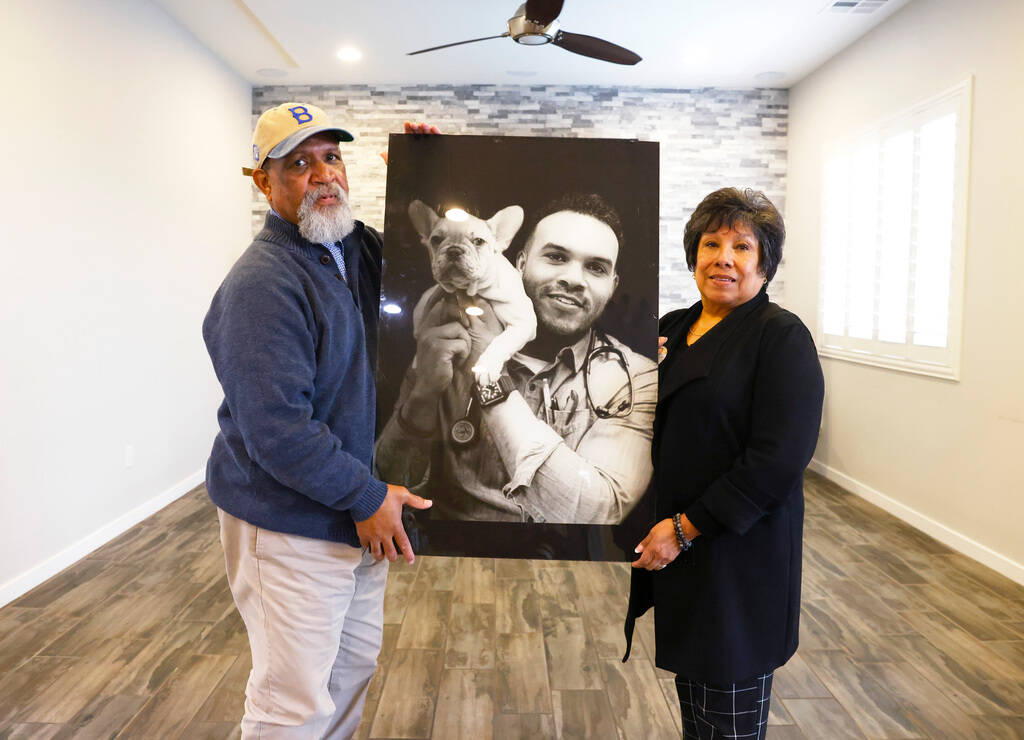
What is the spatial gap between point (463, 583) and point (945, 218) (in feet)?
10.6

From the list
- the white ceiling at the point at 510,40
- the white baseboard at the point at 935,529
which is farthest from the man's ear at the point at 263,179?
the white baseboard at the point at 935,529

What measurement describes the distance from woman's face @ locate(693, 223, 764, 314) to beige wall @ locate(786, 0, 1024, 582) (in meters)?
2.64

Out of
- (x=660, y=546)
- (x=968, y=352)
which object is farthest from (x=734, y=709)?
(x=968, y=352)

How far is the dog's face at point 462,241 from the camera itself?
1372 millimetres

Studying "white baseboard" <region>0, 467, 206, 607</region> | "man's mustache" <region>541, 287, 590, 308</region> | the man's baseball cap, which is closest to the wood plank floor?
"white baseboard" <region>0, 467, 206, 607</region>

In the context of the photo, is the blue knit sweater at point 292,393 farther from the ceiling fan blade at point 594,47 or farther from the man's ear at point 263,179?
the ceiling fan blade at point 594,47

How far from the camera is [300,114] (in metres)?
1.34

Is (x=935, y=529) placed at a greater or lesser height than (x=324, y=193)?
lesser

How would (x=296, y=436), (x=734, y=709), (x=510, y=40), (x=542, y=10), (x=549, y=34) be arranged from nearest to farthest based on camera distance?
(x=296, y=436) → (x=734, y=709) → (x=542, y=10) → (x=549, y=34) → (x=510, y=40)

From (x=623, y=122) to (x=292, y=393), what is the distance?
5.16 metres

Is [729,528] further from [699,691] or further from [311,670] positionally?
[311,670]

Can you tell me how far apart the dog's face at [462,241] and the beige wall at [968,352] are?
9.80 feet

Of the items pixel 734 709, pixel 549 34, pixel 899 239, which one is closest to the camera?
pixel 734 709

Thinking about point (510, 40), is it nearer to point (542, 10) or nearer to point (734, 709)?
point (542, 10)
